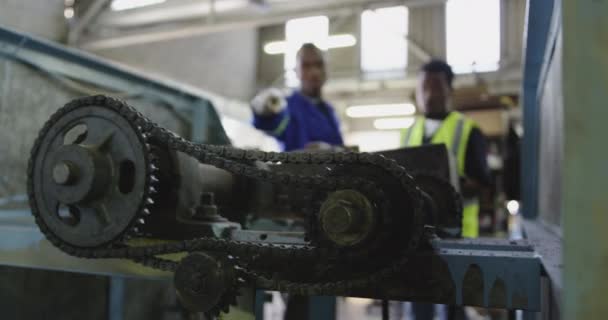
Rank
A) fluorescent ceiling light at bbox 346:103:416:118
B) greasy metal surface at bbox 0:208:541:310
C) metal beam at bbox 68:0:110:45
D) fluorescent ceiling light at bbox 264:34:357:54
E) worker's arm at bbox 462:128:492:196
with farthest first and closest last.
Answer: fluorescent ceiling light at bbox 346:103:416:118
fluorescent ceiling light at bbox 264:34:357:54
metal beam at bbox 68:0:110:45
worker's arm at bbox 462:128:492:196
greasy metal surface at bbox 0:208:541:310

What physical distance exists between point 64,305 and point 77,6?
20.2ft

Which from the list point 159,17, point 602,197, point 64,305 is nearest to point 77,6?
point 159,17

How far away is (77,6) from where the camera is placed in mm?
7320

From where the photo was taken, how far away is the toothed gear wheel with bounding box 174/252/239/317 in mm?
1223

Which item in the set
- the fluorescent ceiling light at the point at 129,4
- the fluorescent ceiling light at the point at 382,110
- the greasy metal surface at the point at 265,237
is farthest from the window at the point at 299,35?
the greasy metal surface at the point at 265,237

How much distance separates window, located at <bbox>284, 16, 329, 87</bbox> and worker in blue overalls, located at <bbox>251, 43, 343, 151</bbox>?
7624mm

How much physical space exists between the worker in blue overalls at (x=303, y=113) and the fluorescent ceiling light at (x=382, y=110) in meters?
8.07

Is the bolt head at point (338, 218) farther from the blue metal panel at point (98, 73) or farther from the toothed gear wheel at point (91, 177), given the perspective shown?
the blue metal panel at point (98, 73)

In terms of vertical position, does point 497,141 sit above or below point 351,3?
below

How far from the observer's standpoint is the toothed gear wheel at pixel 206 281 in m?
1.22

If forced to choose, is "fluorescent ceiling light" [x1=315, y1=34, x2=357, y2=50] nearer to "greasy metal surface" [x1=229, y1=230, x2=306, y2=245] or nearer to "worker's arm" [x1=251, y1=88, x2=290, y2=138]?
"worker's arm" [x1=251, y1=88, x2=290, y2=138]

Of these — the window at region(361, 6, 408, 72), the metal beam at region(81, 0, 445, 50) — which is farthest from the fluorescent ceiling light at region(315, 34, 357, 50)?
the metal beam at region(81, 0, 445, 50)

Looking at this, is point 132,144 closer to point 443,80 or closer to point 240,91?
point 443,80

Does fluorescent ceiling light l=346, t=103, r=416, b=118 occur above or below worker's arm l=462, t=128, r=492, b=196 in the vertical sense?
above
